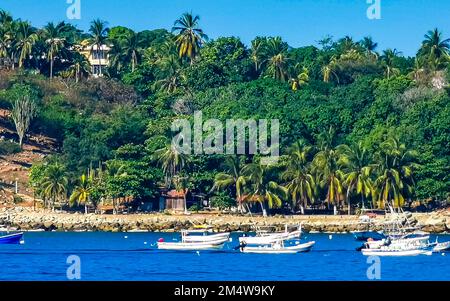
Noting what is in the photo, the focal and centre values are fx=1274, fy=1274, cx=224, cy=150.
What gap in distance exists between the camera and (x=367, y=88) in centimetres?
11919

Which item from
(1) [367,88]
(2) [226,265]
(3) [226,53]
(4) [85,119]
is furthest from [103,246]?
(3) [226,53]

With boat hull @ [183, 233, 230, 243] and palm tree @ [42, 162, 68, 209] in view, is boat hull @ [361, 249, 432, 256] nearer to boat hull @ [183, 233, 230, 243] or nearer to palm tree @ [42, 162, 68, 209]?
boat hull @ [183, 233, 230, 243]

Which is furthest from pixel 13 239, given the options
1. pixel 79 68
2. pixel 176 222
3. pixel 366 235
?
pixel 79 68

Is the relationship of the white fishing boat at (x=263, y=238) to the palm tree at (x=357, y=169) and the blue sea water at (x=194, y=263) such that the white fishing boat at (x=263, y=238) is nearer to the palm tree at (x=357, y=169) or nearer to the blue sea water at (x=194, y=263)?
the blue sea water at (x=194, y=263)

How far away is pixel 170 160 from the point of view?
102 meters

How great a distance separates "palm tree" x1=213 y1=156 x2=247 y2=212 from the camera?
329 ft

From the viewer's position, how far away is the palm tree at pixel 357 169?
99.1m

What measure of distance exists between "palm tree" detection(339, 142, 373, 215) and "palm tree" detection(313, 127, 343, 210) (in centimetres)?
55

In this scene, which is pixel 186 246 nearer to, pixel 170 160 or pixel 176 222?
pixel 176 222

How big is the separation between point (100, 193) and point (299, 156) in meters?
16.2

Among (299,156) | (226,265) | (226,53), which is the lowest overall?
(226,265)

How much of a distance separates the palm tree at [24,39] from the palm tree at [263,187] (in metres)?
36.3
